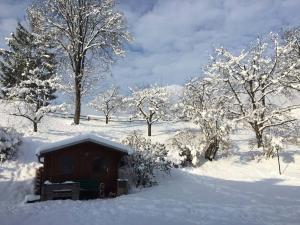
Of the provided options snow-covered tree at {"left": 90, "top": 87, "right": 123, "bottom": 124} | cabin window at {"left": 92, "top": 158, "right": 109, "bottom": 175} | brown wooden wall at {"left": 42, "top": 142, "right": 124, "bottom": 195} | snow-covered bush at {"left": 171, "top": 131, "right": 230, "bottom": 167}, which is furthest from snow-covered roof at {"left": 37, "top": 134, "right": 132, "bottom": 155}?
snow-covered tree at {"left": 90, "top": 87, "right": 123, "bottom": 124}

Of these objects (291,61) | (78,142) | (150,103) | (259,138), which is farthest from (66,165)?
(150,103)

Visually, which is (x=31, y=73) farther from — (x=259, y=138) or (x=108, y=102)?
(x=108, y=102)

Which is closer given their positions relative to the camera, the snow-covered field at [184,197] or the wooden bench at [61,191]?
the snow-covered field at [184,197]

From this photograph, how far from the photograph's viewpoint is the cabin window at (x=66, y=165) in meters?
22.6

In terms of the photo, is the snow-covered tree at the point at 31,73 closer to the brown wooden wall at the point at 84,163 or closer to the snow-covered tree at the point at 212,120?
the brown wooden wall at the point at 84,163

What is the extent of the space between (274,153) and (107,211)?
757 inches

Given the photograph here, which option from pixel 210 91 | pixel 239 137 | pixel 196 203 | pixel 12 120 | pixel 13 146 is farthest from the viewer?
pixel 239 137

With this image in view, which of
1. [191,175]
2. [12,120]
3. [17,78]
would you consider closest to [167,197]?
[191,175]

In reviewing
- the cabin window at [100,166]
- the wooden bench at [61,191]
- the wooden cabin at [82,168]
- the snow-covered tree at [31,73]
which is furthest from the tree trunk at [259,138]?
the wooden bench at [61,191]

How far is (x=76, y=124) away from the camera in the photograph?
3666 centimetres

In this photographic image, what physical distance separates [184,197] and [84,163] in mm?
6259

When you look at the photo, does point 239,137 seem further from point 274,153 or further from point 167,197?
point 167,197

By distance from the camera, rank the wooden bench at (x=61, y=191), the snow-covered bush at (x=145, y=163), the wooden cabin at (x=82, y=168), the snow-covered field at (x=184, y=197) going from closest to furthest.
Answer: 1. the snow-covered field at (x=184, y=197)
2. the wooden bench at (x=61, y=191)
3. the wooden cabin at (x=82, y=168)
4. the snow-covered bush at (x=145, y=163)

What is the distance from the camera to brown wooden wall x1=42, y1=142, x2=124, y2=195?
73.4 ft
